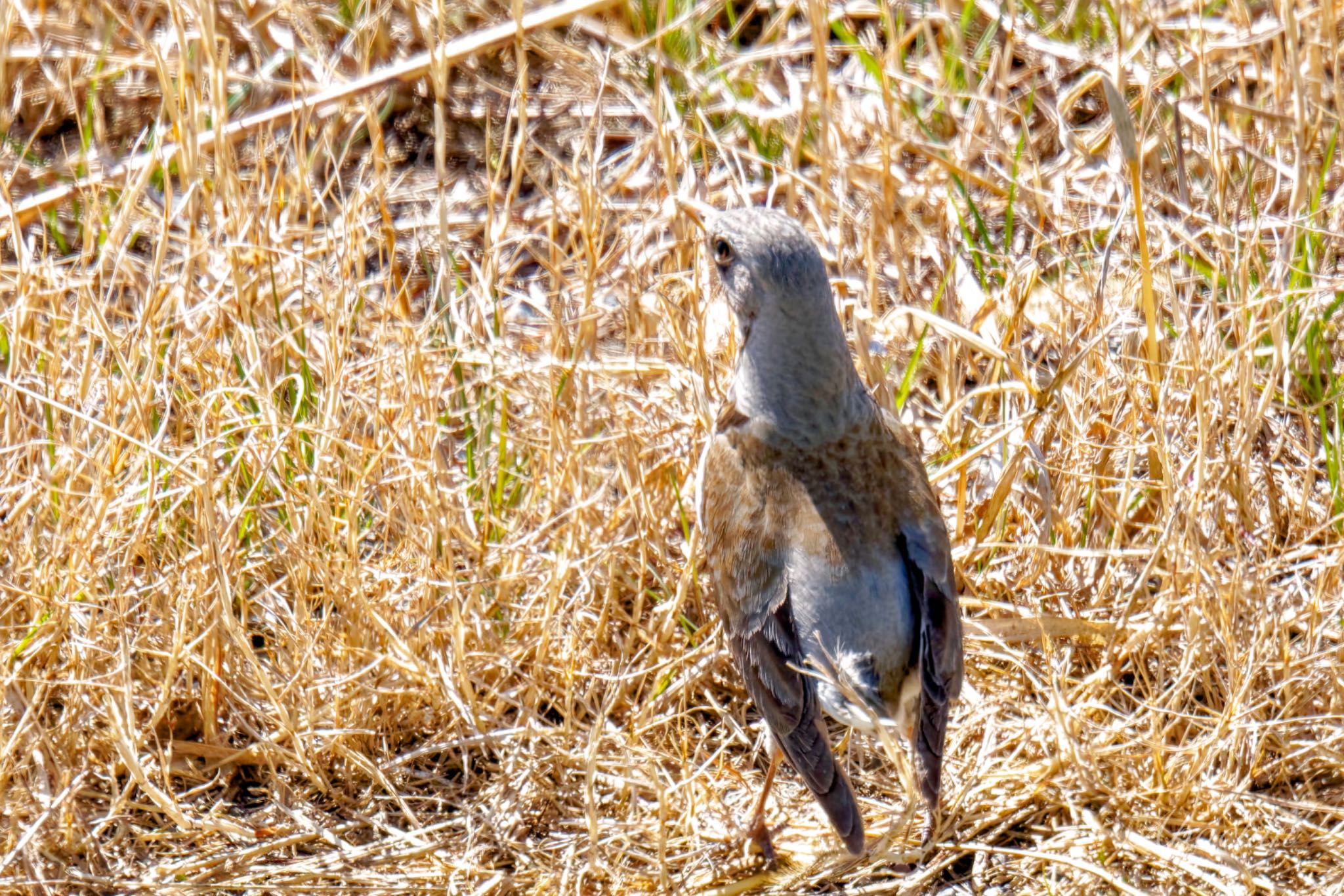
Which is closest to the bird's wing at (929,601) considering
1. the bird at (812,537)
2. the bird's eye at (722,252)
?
the bird at (812,537)

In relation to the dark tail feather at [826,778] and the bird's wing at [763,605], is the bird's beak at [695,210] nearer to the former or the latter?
the bird's wing at [763,605]

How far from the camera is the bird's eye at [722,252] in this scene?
172 inches

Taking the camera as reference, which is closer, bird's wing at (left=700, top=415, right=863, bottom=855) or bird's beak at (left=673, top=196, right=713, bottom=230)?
bird's wing at (left=700, top=415, right=863, bottom=855)

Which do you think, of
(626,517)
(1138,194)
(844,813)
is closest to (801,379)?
(626,517)

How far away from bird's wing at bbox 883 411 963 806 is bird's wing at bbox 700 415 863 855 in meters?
0.24

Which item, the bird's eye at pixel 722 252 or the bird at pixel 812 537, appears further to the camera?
the bird's eye at pixel 722 252

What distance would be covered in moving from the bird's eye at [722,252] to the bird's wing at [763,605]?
1.53 feet

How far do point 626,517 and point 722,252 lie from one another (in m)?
0.99

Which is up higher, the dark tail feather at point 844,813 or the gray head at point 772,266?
the gray head at point 772,266

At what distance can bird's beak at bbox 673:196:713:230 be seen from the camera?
461cm

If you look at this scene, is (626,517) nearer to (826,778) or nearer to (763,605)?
(763,605)

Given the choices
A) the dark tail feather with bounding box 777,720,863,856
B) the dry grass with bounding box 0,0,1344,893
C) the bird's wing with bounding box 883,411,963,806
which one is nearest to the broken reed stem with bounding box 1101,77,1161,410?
the dry grass with bounding box 0,0,1344,893

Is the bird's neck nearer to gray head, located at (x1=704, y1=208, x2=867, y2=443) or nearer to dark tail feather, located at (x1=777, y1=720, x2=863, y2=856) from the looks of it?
gray head, located at (x1=704, y1=208, x2=867, y2=443)

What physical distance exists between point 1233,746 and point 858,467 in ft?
4.09
